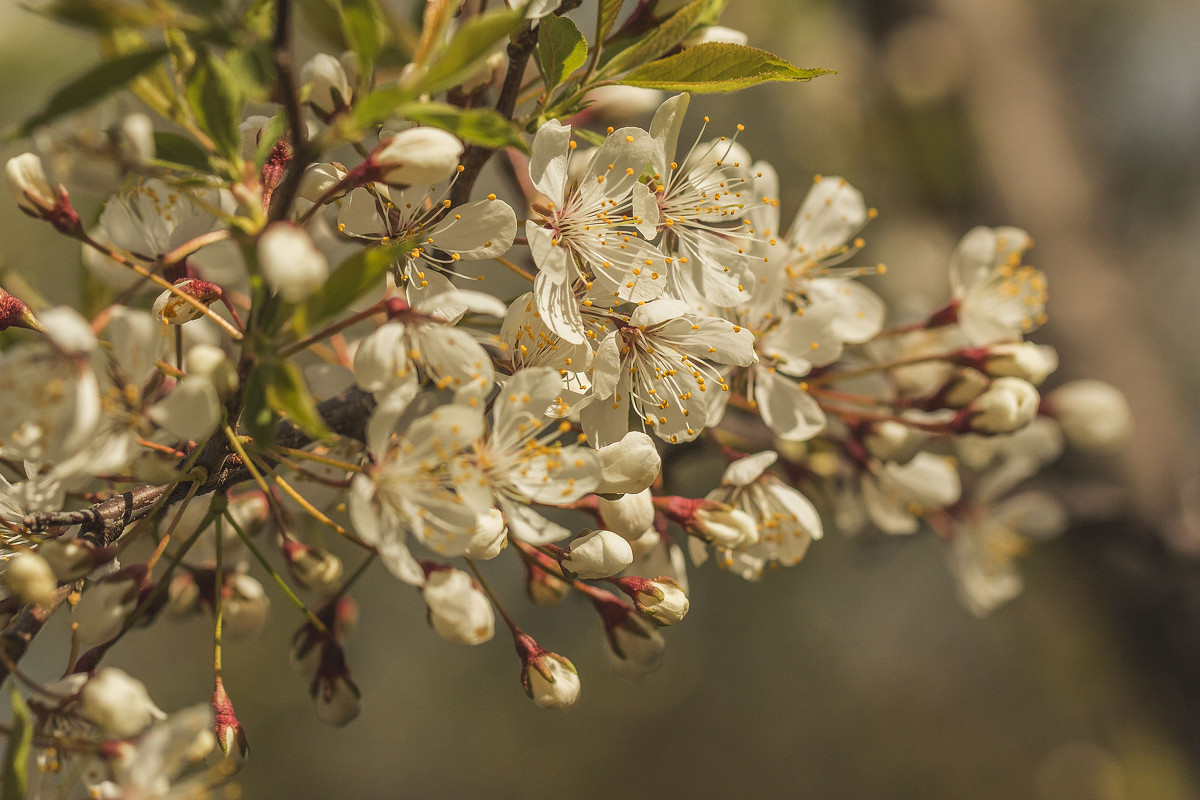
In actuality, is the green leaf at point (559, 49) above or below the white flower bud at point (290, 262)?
above

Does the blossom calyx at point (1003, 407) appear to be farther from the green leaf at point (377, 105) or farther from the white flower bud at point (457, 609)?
the green leaf at point (377, 105)

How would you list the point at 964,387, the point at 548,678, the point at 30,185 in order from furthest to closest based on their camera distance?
1. the point at 964,387
2. the point at 548,678
3. the point at 30,185

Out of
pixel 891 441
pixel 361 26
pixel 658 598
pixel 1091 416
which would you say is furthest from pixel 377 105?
pixel 1091 416

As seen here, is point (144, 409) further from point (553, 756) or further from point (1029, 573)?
point (553, 756)

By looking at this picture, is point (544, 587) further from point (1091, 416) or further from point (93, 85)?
point (1091, 416)

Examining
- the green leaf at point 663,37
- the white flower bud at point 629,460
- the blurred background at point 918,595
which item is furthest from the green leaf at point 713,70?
the blurred background at point 918,595

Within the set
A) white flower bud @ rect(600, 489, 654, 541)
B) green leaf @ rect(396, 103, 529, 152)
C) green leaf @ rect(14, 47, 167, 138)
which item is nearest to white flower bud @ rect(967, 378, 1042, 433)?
white flower bud @ rect(600, 489, 654, 541)
